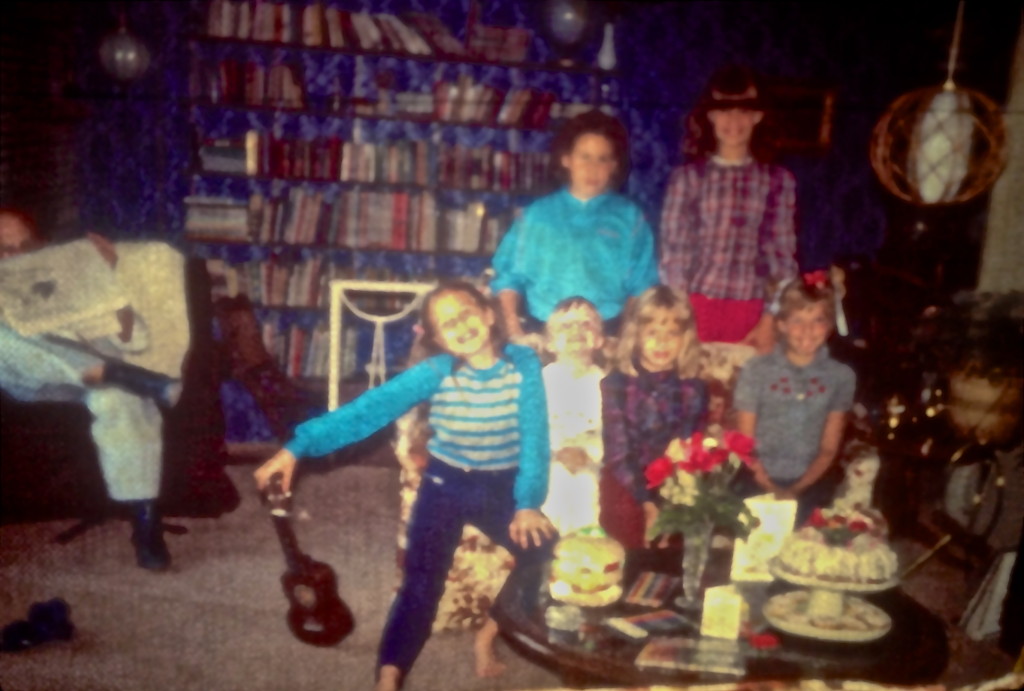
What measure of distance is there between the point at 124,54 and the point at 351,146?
29.3 inches

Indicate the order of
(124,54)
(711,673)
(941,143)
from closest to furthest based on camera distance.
Answer: (711,673)
(941,143)
(124,54)

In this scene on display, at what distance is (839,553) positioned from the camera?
1907 mm

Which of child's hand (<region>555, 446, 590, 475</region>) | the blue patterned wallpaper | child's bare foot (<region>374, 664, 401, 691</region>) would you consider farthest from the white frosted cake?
the blue patterned wallpaper

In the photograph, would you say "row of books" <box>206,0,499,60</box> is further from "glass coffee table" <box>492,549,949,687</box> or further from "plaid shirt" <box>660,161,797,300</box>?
"glass coffee table" <box>492,549,949,687</box>

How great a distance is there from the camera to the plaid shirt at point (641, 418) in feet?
8.30

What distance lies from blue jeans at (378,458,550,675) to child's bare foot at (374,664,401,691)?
1cm

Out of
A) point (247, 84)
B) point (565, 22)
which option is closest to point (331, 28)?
point (247, 84)

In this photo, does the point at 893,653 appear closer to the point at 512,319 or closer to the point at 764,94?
the point at 512,319

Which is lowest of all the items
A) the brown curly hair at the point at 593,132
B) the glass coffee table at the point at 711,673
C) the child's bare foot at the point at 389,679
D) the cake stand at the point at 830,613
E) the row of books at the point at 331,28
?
the child's bare foot at the point at 389,679

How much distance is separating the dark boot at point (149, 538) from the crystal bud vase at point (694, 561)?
1317 millimetres

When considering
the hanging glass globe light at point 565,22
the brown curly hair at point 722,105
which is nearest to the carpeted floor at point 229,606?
the brown curly hair at point 722,105

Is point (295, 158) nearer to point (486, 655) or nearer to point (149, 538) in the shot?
point (149, 538)

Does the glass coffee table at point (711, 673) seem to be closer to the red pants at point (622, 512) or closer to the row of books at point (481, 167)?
the red pants at point (622, 512)

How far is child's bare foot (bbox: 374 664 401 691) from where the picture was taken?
226 centimetres
